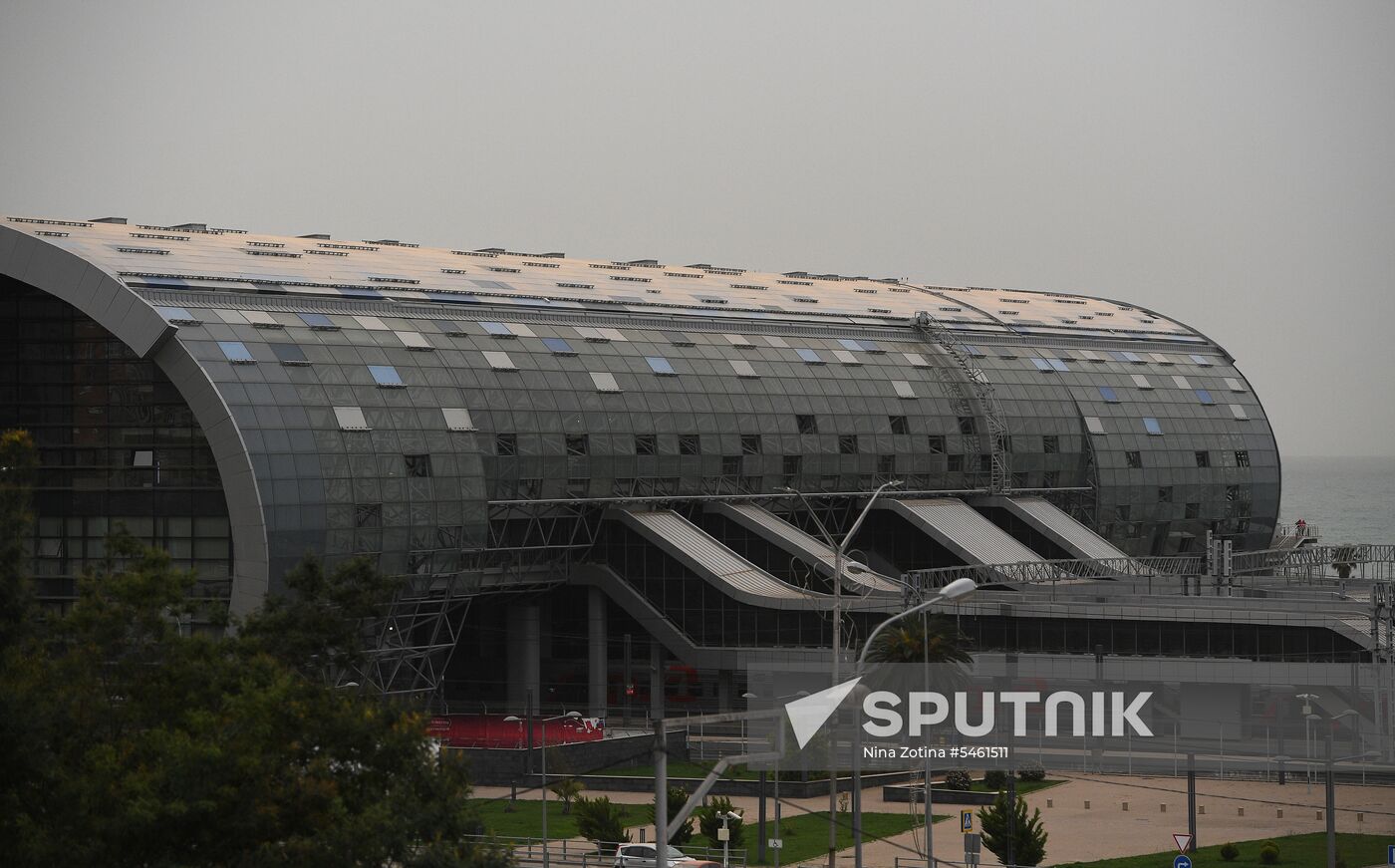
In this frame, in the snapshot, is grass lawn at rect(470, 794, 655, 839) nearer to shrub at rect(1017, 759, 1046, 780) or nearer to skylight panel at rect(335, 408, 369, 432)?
shrub at rect(1017, 759, 1046, 780)

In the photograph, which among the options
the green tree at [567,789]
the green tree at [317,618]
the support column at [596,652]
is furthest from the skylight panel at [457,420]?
the green tree at [317,618]

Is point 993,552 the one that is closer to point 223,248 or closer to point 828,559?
point 828,559

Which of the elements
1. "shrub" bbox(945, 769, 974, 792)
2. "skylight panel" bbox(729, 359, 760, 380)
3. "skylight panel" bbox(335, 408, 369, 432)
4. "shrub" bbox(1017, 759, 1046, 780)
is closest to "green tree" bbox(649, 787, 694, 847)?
"shrub" bbox(945, 769, 974, 792)

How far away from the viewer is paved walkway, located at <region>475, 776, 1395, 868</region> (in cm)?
6550

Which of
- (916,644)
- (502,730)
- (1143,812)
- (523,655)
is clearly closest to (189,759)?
(916,644)

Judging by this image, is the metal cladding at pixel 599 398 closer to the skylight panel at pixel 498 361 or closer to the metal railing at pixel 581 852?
the skylight panel at pixel 498 361

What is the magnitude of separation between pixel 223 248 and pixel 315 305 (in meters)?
8.78

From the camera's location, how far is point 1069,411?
384 ft

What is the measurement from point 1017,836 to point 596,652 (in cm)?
3466

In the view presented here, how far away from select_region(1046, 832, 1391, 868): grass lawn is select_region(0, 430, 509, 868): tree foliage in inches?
1071

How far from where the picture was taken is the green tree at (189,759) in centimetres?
3769

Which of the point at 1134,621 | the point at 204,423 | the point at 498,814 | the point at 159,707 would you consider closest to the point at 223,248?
the point at 204,423

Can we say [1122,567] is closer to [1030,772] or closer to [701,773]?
[1030,772]

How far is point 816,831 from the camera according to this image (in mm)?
69688
